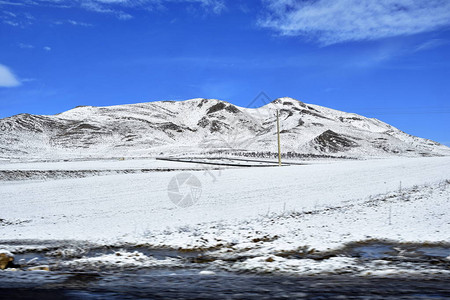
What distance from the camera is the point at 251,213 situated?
837 inches

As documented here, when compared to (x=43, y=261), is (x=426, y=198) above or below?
above

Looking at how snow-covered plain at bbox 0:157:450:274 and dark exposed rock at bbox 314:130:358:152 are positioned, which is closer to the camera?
snow-covered plain at bbox 0:157:450:274

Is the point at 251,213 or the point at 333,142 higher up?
the point at 333,142

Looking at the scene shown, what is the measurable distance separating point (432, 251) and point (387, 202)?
998cm

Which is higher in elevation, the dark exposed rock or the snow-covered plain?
the dark exposed rock

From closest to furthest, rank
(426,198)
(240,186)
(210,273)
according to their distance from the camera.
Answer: (210,273) < (426,198) < (240,186)

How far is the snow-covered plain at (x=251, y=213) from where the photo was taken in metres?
13.4

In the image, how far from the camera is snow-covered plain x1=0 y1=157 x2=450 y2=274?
44.1 feet

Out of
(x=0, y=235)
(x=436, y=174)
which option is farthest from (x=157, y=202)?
(x=436, y=174)

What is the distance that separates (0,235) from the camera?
17.8m

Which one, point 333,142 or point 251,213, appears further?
point 333,142

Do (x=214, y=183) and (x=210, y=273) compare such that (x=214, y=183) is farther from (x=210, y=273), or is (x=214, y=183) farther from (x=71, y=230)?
(x=210, y=273)

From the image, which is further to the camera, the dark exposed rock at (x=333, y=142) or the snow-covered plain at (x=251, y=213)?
the dark exposed rock at (x=333, y=142)

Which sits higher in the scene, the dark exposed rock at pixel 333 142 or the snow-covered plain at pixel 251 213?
the dark exposed rock at pixel 333 142
